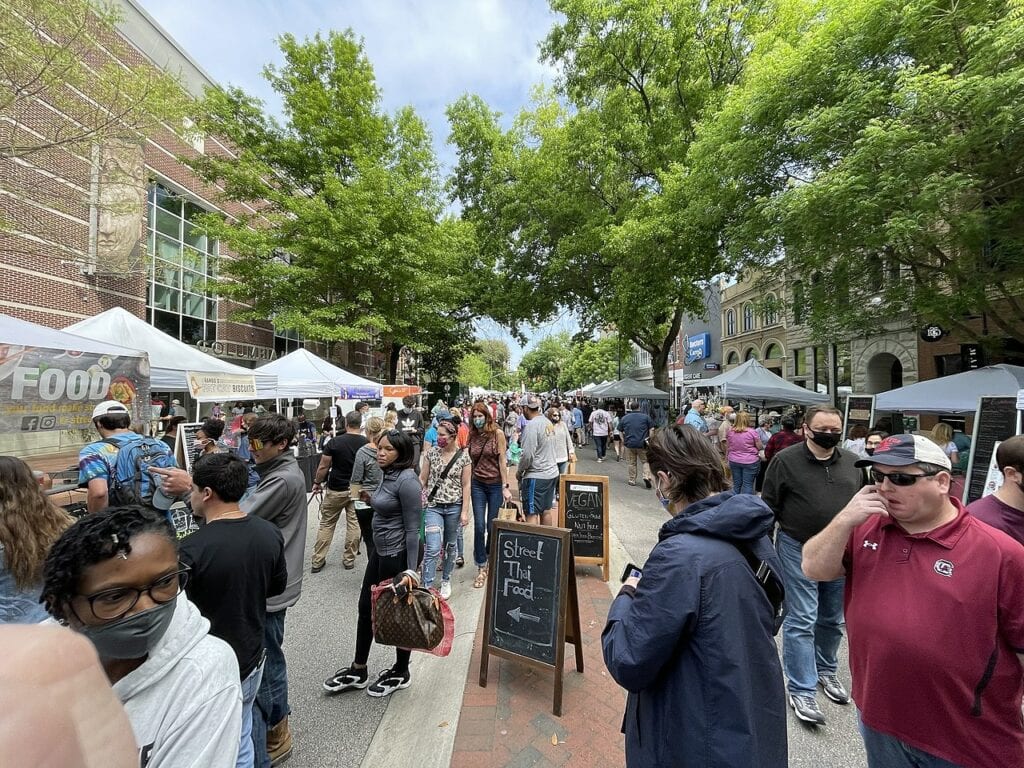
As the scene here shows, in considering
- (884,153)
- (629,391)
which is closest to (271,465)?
(884,153)

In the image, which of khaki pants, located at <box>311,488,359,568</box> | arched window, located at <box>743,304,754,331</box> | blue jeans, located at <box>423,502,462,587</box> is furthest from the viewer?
arched window, located at <box>743,304,754,331</box>

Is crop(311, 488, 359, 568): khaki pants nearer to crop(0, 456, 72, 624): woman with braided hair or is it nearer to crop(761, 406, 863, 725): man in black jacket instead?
crop(0, 456, 72, 624): woman with braided hair

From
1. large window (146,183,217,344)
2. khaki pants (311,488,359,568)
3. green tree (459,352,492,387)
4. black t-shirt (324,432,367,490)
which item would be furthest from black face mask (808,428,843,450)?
green tree (459,352,492,387)

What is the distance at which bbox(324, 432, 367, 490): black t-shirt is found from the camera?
5.50 metres

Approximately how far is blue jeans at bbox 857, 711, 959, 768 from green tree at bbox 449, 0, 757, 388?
1252 cm

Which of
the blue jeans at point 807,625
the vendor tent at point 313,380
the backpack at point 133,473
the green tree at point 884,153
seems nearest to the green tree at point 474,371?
the vendor tent at point 313,380

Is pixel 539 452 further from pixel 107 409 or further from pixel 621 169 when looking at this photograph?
pixel 621 169

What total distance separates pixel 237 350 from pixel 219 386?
14.1 metres

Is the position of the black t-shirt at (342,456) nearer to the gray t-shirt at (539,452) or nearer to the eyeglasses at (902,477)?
the gray t-shirt at (539,452)

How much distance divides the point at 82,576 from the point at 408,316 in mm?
17548

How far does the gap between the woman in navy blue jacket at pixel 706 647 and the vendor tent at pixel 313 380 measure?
1054cm

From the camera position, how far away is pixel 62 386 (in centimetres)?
489

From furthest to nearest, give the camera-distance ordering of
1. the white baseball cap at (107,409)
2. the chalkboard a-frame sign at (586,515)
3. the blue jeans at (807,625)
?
1. the chalkboard a-frame sign at (586,515)
2. the white baseball cap at (107,409)
3. the blue jeans at (807,625)

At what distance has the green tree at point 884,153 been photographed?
677 centimetres
